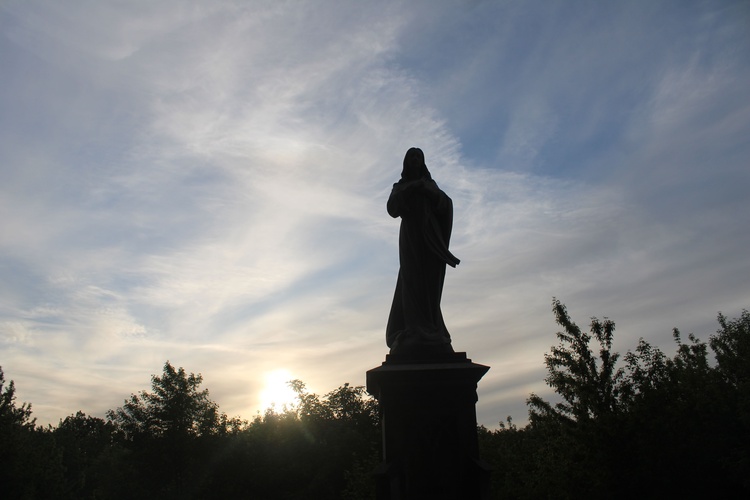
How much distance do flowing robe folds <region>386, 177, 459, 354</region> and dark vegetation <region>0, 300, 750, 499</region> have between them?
38.7 ft

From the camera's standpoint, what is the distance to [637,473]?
16156 mm

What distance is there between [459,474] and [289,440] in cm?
3346

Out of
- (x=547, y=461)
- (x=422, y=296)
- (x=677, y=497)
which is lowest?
(x=677, y=497)

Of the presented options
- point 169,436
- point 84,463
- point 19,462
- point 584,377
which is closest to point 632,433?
point 584,377

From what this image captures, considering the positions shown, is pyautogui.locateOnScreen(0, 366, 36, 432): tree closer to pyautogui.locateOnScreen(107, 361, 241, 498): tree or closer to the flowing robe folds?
pyautogui.locateOnScreen(107, 361, 241, 498): tree

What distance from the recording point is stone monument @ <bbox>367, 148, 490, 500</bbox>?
6488 mm

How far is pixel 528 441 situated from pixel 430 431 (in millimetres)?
22616

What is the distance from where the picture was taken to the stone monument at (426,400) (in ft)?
21.3

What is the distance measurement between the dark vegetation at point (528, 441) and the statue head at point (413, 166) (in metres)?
12.4

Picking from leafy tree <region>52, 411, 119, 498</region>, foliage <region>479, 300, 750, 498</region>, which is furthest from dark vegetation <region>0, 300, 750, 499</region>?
leafy tree <region>52, 411, 119, 498</region>

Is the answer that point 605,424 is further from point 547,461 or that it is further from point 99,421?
point 99,421

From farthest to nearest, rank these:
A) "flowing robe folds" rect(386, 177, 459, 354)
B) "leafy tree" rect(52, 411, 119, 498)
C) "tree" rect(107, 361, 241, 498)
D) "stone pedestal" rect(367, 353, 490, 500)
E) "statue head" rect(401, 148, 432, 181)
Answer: "leafy tree" rect(52, 411, 119, 498) → "tree" rect(107, 361, 241, 498) → "statue head" rect(401, 148, 432, 181) → "flowing robe folds" rect(386, 177, 459, 354) → "stone pedestal" rect(367, 353, 490, 500)

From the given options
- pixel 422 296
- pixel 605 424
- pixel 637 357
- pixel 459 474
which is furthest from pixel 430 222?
pixel 637 357

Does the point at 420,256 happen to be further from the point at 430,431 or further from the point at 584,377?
the point at 584,377
